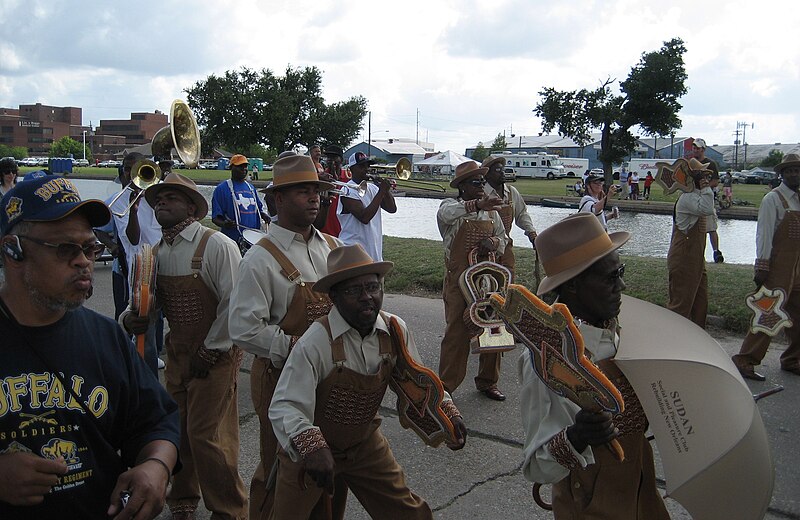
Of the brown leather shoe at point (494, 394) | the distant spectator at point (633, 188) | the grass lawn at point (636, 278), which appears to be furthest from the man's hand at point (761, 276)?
the distant spectator at point (633, 188)

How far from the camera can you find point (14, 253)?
223cm

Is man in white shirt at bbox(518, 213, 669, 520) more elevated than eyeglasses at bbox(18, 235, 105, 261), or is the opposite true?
eyeglasses at bbox(18, 235, 105, 261)

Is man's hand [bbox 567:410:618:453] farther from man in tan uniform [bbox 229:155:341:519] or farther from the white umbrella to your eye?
man in tan uniform [bbox 229:155:341:519]

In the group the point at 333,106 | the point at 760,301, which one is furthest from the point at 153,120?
the point at 760,301

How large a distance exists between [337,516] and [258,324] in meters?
1.05

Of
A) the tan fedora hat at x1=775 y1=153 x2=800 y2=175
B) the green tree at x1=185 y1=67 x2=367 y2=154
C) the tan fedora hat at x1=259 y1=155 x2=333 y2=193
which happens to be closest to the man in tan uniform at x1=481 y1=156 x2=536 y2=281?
the tan fedora hat at x1=775 y1=153 x2=800 y2=175

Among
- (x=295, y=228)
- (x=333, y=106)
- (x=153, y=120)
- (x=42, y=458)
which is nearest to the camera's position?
(x=42, y=458)

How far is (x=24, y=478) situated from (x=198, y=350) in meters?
2.31

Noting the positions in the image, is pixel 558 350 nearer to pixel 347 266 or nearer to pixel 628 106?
pixel 347 266

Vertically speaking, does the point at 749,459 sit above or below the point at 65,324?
below

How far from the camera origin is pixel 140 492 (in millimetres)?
2252

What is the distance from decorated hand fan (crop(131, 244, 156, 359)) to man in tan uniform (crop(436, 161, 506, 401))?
2895mm

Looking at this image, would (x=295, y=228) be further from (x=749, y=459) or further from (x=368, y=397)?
(x=749, y=459)

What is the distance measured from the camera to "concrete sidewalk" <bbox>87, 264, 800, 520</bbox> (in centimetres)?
449
